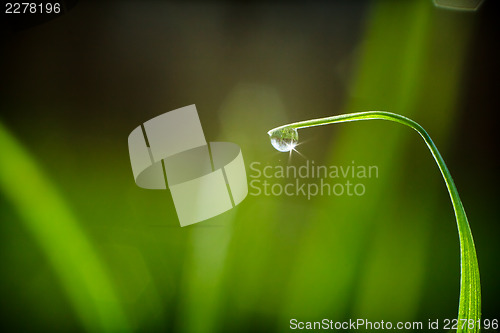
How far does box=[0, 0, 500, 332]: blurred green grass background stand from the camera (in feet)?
3.88

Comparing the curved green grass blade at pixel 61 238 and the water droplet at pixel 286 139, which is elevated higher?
the water droplet at pixel 286 139

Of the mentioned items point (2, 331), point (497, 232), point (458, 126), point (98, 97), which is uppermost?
point (98, 97)

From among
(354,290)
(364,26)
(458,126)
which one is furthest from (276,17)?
(354,290)

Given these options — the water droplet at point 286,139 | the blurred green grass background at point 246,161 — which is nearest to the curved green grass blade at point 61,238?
the blurred green grass background at point 246,161

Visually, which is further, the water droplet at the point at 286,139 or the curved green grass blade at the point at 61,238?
the curved green grass blade at the point at 61,238

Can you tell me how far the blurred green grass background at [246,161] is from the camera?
1183 millimetres

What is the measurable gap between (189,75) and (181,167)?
337 mm

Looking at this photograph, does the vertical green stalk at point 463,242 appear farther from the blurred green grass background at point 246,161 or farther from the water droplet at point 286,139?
the blurred green grass background at point 246,161

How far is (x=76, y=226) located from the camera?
3.96ft

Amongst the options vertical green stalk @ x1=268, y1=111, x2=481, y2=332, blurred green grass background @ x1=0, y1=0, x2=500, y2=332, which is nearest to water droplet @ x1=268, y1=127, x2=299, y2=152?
vertical green stalk @ x1=268, y1=111, x2=481, y2=332

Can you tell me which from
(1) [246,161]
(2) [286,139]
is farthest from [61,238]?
(2) [286,139]

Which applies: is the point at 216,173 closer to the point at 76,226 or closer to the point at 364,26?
the point at 76,226

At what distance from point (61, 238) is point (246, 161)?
27.6 inches

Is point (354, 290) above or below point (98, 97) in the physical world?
below
